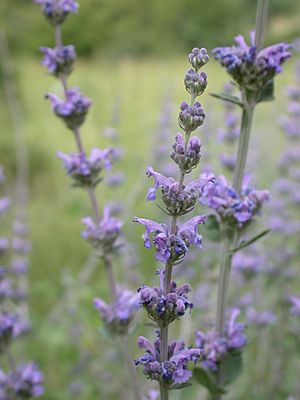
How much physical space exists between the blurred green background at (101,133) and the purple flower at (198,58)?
121 cm

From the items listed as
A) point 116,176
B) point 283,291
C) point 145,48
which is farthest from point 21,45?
point 283,291

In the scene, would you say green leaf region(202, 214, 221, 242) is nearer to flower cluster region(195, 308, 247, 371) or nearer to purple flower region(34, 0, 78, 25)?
flower cluster region(195, 308, 247, 371)

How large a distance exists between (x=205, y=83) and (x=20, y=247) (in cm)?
345

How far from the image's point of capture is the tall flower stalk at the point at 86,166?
227 centimetres

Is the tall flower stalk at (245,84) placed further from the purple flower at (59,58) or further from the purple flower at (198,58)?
the purple flower at (59,58)

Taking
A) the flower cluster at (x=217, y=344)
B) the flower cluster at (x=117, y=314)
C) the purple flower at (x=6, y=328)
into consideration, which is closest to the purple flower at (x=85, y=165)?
the flower cluster at (x=117, y=314)

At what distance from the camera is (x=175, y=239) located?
1284 mm

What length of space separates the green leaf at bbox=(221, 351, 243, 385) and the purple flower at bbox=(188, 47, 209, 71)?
1174 millimetres

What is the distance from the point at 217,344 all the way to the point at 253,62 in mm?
1011

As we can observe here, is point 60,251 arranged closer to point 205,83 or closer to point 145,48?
point 205,83

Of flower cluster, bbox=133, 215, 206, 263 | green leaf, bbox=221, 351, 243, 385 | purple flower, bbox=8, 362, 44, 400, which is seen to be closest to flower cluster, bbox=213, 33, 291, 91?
flower cluster, bbox=133, 215, 206, 263

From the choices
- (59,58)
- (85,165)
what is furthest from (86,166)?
(59,58)

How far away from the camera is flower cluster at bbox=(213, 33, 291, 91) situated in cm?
180

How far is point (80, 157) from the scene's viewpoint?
2.37m
